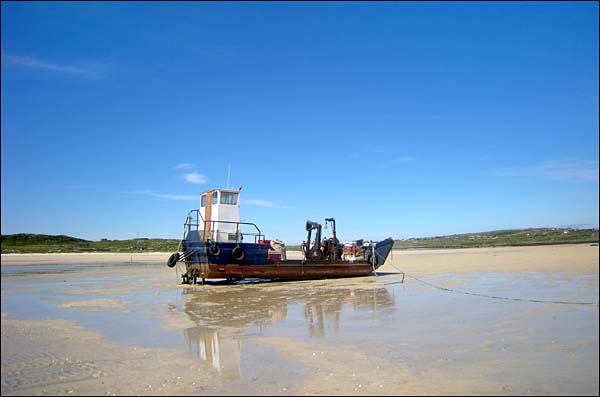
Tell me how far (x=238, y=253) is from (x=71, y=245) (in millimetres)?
50418

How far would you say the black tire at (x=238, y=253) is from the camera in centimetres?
2038

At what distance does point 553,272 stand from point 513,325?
11000 mm

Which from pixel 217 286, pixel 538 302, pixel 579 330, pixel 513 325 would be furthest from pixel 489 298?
pixel 217 286

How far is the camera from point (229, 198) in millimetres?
21391

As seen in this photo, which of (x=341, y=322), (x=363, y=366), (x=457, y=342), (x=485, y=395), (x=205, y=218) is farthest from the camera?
(x=205, y=218)

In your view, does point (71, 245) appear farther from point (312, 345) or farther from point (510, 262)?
point (312, 345)

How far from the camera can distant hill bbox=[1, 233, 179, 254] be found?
54.0 metres

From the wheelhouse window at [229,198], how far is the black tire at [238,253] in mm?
2336

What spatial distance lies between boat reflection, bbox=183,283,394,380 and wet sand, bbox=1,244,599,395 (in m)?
0.05

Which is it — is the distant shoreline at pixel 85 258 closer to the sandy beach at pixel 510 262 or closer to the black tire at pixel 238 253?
the sandy beach at pixel 510 262

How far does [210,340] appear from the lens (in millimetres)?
8578

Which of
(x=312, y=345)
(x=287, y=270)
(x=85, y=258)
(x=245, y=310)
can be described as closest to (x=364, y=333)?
(x=312, y=345)

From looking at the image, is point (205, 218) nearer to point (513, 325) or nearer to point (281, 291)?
point (281, 291)

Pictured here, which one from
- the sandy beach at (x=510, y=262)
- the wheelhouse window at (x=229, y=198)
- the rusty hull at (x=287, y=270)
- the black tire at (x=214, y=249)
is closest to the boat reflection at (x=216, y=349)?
the black tire at (x=214, y=249)
